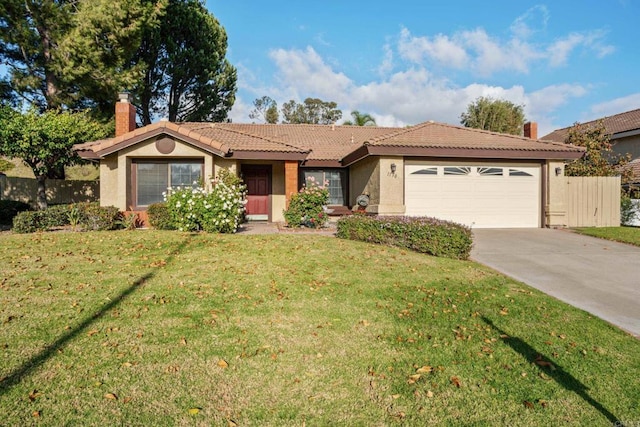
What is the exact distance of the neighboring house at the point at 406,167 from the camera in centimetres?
1295

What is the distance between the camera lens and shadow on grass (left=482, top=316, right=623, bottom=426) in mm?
3090

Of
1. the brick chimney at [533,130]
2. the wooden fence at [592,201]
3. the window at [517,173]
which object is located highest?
the brick chimney at [533,130]

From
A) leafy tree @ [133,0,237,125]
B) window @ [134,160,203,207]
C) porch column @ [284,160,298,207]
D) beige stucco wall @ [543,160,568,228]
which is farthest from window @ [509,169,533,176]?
leafy tree @ [133,0,237,125]

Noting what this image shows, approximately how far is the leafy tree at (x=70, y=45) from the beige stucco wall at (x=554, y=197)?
735 inches

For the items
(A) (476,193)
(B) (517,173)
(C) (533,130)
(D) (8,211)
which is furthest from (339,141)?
(D) (8,211)

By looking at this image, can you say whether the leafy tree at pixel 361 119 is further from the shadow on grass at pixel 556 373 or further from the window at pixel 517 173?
the shadow on grass at pixel 556 373

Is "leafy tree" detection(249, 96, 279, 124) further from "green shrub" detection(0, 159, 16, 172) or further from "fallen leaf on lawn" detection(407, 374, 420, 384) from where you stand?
"fallen leaf on lawn" detection(407, 374, 420, 384)

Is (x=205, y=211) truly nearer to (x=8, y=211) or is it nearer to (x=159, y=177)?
(x=159, y=177)

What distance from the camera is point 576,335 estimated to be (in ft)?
14.8

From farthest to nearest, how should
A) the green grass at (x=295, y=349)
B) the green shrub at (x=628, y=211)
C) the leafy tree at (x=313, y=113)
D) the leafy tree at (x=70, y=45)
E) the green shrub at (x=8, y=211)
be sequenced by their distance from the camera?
the leafy tree at (x=313, y=113) < the leafy tree at (x=70, y=45) < the green shrub at (x=628, y=211) < the green shrub at (x=8, y=211) < the green grass at (x=295, y=349)

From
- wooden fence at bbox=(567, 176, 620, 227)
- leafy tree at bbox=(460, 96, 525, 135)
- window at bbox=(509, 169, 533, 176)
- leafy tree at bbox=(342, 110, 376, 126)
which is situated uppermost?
leafy tree at bbox=(460, 96, 525, 135)

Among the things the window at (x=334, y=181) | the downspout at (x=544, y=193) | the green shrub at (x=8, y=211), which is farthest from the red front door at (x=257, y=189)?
the downspout at (x=544, y=193)

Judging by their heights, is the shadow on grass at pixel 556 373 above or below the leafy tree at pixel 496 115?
below

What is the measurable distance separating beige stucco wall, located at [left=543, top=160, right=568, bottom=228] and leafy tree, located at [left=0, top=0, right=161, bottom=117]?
18666 millimetres
